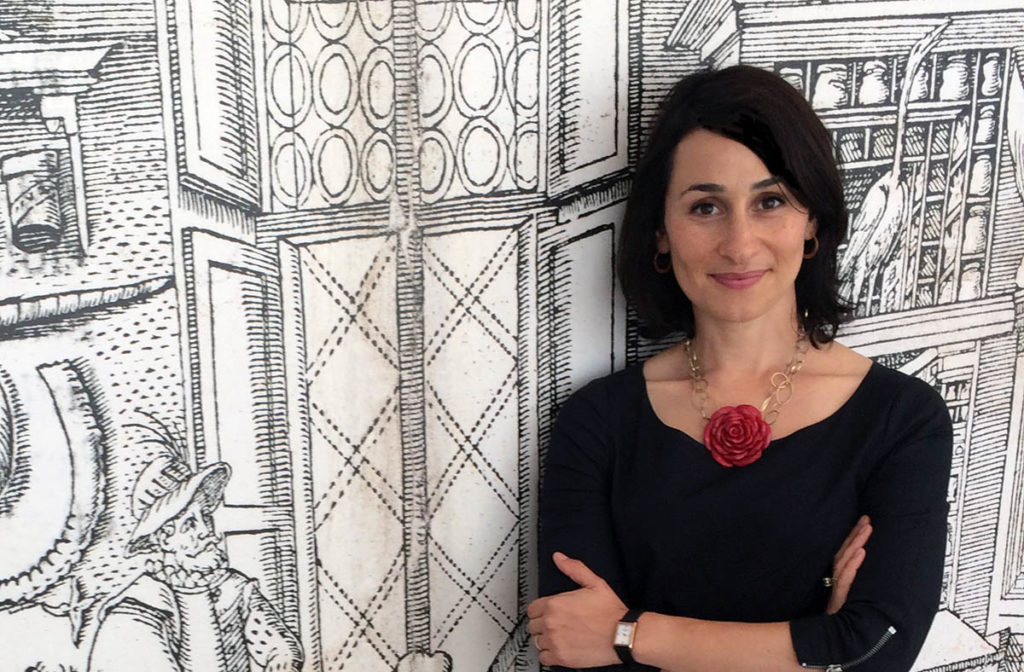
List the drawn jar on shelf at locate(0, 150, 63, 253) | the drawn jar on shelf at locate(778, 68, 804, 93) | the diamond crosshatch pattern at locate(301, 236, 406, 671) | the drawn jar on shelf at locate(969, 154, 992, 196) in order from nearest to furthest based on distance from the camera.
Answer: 1. the drawn jar on shelf at locate(0, 150, 63, 253)
2. the diamond crosshatch pattern at locate(301, 236, 406, 671)
3. the drawn jar on shelf at locate(778, 68, 804, 93)
4. the drawn jar on shelf at locate(969, 154, 992, 196)

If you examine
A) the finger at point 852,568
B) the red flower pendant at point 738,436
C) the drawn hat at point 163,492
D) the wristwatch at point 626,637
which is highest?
the red flower pendant at point 738,436

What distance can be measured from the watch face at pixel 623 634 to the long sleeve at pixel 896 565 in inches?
8.9

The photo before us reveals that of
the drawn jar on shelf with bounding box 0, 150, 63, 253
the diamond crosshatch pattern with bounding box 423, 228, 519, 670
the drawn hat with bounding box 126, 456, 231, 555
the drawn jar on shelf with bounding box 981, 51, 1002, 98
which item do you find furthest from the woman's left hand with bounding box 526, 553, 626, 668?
the drawn jar on shelf with bounding box 981, 51, 1002, 98

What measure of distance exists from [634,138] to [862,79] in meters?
0.42

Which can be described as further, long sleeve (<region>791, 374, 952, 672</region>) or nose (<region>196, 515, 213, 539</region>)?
nose (<region>196, 515, 213, 539</region>)

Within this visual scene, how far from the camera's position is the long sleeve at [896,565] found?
54.0 inches

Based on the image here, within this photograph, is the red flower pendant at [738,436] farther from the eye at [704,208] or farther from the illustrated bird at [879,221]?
the illustrated bird at [879,221]

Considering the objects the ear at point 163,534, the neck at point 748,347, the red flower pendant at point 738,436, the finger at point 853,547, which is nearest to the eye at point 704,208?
the neck at point 748,347

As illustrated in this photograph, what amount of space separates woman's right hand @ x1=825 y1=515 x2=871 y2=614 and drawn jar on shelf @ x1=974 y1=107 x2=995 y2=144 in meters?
0.78

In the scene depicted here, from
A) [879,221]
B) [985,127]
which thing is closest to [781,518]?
[879,221]

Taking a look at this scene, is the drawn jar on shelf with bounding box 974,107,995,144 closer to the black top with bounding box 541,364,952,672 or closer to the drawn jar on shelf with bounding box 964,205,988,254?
the drawn jar on shelf with bounding box 964,205,988,254

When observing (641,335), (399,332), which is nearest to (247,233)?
(399,332)

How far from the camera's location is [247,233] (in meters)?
1.46

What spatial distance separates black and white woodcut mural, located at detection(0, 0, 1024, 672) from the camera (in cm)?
138
